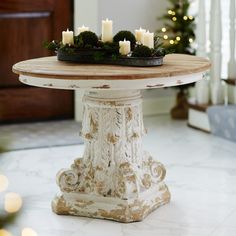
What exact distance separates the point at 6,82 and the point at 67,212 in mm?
2136

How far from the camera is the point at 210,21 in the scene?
4.47 m

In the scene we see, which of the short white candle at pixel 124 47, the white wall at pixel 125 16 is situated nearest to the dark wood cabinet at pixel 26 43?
the white wall at pixel 125 16

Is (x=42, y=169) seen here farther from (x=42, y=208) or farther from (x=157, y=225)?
(x=157, y=225)

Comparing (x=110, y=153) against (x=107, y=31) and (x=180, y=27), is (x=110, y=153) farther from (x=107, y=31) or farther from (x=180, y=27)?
(x=180, y=27)

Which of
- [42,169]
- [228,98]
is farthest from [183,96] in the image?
[42,169]

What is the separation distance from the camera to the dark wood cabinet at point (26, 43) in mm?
4547

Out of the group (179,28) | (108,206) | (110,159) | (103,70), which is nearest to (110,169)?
(110,159)

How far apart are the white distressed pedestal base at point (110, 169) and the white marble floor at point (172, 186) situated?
6 cm

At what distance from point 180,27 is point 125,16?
47cm

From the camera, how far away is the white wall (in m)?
4.64

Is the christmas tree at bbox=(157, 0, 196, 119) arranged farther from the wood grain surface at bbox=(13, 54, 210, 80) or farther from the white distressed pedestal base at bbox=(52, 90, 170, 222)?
the white distressed pedestal base at bbox=(52, 90, 170, 222)

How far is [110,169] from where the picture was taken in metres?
2.69

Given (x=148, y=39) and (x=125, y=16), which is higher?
(x=125, y=16)

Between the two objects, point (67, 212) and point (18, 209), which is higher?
point (18, 209)
